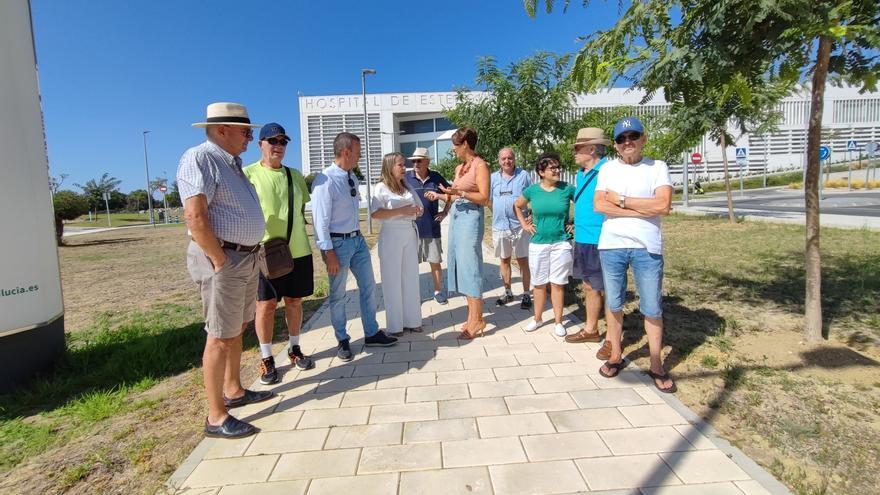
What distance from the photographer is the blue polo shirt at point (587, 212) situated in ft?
13.6

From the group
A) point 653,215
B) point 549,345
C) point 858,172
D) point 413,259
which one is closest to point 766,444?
→ point 653,215

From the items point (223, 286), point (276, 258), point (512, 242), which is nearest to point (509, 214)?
point (512, 242)

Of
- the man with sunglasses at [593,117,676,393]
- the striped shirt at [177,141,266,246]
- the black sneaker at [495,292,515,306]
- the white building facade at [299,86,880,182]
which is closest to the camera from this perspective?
the striped shirt at [177,141,266,246]

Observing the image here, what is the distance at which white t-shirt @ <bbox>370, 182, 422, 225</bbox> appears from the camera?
4.46m

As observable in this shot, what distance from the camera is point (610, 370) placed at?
3666mm

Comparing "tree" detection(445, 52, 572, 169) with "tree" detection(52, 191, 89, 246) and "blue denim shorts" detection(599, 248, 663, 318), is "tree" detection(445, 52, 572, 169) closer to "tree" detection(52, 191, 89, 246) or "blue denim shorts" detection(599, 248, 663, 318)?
"blue denim shorts" detection(599, 248, 663, 318)

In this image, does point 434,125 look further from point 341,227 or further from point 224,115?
point 224,115

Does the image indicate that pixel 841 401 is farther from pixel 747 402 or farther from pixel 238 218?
pixel 238 218

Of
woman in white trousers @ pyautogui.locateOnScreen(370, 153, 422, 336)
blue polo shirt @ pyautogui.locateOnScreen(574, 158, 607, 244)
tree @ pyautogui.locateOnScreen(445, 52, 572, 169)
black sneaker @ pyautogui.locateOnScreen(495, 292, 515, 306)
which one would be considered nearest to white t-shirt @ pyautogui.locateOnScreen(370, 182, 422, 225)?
woman in white trousers @ pyautogui.locateOnScreen(370, 153, 422, 336)

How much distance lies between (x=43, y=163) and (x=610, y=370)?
509 cm

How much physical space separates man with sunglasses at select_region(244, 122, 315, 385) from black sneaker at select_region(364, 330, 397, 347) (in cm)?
65

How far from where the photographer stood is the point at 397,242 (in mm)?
4578

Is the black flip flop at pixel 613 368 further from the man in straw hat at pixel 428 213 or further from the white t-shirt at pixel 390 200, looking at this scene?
the man in straw hat at pixel 428 213

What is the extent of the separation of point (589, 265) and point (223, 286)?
117 inches
